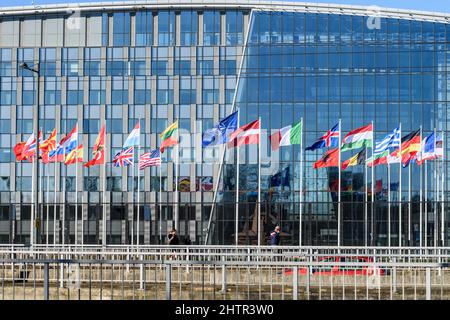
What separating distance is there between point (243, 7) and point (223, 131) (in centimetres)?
2744

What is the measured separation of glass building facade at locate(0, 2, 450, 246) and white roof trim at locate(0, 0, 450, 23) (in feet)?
0.59

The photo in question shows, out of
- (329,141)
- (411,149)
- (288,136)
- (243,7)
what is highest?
(243,7)

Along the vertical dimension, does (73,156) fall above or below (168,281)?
above

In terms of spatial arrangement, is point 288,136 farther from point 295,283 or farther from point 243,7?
point 295,283

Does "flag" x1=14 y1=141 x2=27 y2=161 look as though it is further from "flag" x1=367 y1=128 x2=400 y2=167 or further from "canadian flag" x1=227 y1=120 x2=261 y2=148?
"flag" x1=367 y1=128 x2=400 y2=167

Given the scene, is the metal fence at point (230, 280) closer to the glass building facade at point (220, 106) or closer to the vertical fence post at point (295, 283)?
the vertical fence post at point (295, 283)

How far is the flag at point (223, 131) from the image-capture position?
2037 inches

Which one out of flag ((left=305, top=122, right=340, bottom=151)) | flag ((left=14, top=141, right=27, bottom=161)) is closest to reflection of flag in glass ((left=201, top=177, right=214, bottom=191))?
flag ((left=14, top=141, right=27, bottom=161))

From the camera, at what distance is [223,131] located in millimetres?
52031

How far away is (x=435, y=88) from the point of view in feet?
251

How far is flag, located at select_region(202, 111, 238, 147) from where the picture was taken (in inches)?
2037

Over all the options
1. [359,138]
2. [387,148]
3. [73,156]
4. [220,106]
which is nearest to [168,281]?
[359,138]

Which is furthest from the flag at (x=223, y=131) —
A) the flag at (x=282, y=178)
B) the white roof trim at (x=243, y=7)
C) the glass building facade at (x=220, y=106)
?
the white roof trim at (x=243, y=7)
